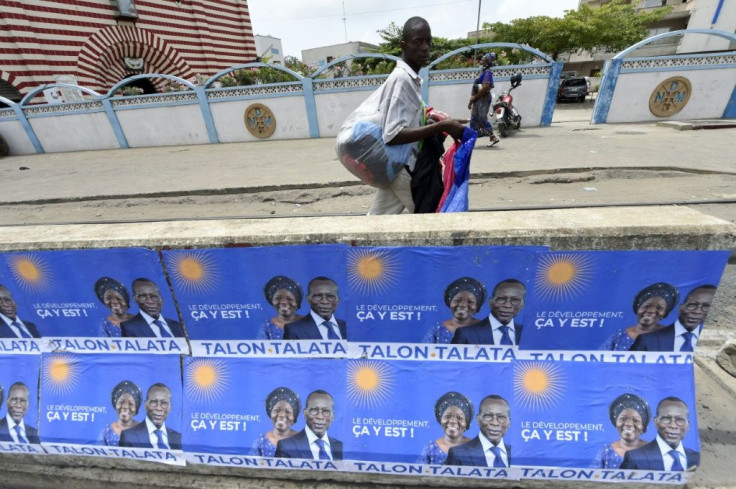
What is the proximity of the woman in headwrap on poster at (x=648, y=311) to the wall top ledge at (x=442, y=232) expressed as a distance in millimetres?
197

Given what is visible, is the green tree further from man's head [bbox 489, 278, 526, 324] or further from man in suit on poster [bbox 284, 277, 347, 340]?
man in suit on poster [bbox 284, 277, 347, 340]

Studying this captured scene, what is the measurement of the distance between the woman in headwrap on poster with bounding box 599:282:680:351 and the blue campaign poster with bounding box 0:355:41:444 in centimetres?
277

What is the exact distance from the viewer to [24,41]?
1404 centimetres

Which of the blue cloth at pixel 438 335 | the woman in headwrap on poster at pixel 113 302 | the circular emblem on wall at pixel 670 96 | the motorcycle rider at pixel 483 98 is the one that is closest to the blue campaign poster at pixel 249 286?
the woman in headwrap on poster at pixel 113 302

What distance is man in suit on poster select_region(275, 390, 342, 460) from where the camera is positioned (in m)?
1.60

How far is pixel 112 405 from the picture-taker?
1745mm

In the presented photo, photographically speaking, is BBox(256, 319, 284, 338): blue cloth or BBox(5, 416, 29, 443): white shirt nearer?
BBox(256, 319, 284, 338): blue cloth

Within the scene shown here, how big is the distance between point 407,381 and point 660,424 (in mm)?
1074

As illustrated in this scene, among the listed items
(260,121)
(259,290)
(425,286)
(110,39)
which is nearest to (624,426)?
(425,286)

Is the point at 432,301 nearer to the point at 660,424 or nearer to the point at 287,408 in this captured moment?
the point at 287,408

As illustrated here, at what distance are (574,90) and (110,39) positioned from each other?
2518 centimetres

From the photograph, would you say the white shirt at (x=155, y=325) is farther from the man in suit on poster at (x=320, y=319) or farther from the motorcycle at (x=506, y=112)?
the motorcycle at (x=506, y=112)

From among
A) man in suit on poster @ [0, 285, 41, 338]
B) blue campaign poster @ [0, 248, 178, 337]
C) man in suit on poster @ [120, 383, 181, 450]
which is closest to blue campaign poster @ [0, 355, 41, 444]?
Result: man in suit on poster @ [0, 285, 41, 338]

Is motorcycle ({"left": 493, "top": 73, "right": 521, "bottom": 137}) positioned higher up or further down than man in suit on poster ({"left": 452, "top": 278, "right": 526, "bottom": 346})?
further down
